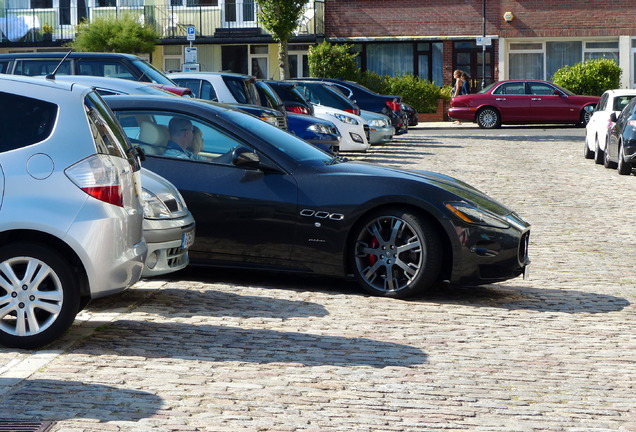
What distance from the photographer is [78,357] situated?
652 cm

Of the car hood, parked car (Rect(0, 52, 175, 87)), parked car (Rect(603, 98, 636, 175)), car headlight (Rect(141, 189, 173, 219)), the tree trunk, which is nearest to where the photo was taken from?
car headlight (Rect(141, 189, 173, 219))

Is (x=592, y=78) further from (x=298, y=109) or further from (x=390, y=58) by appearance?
(x=298, y=109)

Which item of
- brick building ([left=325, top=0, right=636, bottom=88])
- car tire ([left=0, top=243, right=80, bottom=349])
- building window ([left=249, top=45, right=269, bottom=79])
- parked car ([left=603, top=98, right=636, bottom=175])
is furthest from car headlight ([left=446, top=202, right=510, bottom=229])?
building window ([left=249, top=45, right=269, bottom=79])

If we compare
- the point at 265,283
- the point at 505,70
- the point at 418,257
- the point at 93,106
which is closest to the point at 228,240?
the point at 265,283

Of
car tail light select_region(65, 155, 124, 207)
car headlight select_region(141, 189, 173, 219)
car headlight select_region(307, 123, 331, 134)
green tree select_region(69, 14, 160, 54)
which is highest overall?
green tree select_region(69, 14, 160, 54)

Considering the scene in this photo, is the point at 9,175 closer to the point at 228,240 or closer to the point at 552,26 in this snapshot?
the point at 228,240

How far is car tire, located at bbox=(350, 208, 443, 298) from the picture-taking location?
842cm

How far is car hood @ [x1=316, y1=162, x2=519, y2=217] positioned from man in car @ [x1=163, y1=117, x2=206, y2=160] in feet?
3.52

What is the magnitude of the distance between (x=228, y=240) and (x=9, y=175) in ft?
8.10

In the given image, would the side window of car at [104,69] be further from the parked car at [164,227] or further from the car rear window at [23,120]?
the car rear window at [23,120]

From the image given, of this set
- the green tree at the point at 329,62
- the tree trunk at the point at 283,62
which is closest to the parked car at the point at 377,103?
the tree trunk at the point at 283,62

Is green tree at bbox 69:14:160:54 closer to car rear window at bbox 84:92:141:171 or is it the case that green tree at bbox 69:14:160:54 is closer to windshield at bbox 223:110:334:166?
windshield at bbox 223:110:334:166

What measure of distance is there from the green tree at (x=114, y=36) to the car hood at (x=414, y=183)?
3497 centimetres

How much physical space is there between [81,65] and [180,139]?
868 cm
